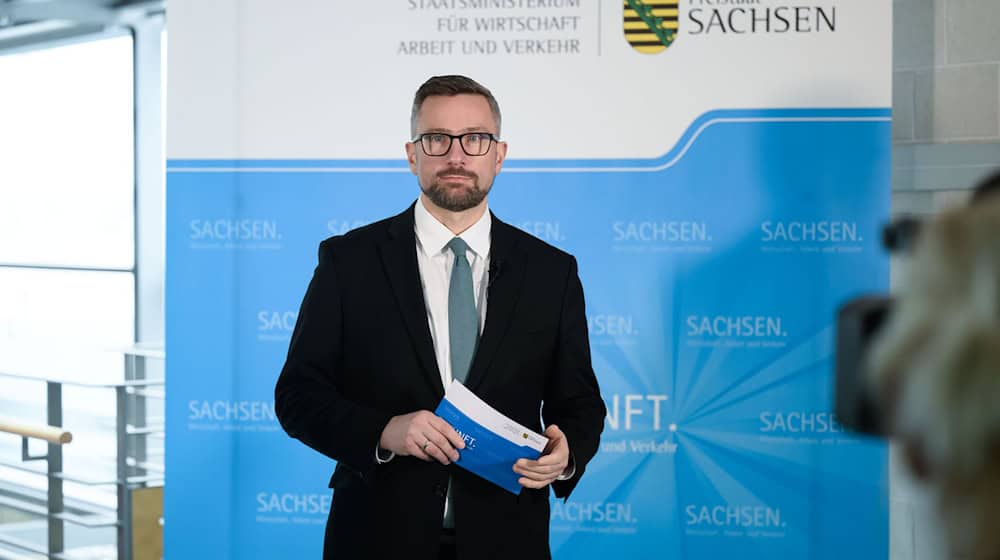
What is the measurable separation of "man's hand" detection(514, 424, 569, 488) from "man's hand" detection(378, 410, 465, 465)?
0.16m

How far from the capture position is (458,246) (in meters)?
2.75

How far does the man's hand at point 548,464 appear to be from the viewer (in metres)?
2.44

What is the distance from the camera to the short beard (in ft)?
9.07

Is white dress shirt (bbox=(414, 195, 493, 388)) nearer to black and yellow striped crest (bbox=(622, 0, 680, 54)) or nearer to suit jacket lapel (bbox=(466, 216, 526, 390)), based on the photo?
suit jacket lapel (bbox=(466, 216, 526, 390))

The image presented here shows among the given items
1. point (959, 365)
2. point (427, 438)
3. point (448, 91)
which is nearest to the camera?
point (959, 365)

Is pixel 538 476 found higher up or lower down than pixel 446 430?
lower down

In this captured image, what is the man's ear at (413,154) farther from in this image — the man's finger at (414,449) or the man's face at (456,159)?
the man's finger at (414,449)

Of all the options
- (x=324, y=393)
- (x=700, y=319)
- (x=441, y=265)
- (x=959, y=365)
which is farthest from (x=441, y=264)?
(x=959, y=365)

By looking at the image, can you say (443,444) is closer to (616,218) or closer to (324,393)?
(324,393)

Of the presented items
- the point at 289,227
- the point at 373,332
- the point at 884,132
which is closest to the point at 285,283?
the point at 289,227

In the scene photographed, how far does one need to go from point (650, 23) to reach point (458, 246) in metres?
1.12

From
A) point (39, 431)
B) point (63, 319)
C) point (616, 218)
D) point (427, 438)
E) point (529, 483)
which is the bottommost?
point (39, 431)

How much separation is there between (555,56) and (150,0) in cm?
278

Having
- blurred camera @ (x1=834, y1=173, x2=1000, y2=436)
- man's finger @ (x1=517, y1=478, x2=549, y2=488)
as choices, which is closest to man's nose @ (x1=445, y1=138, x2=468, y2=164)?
man's finger @ (x1=517, y1=478, x2=549, y2=488)
